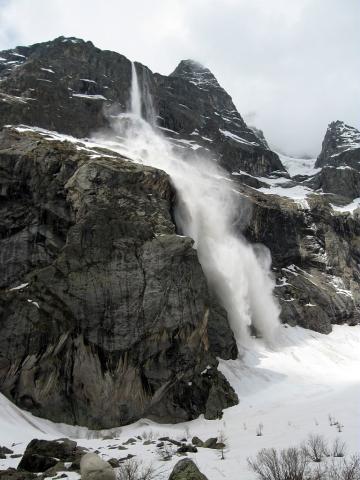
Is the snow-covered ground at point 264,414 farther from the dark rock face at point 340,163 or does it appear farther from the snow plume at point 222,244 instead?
the dark rock face at point 340,163

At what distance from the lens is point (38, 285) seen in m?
33.2

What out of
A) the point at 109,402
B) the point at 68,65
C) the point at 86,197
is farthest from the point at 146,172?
the point at 68,65

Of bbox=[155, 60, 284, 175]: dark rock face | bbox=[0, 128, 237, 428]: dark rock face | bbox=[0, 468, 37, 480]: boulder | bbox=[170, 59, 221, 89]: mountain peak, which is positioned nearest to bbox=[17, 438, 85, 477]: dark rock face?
bbox=[0, 468, 37, 480]: boulder

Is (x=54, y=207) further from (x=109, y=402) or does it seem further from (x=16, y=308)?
(x=109, y=402)

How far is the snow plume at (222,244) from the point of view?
5250 cm

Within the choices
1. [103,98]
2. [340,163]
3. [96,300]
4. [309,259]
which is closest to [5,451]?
[96,300]

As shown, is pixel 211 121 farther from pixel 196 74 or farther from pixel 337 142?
pixel 337 142

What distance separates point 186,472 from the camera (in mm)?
12297

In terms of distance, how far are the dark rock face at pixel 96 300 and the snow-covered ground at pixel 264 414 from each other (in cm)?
179

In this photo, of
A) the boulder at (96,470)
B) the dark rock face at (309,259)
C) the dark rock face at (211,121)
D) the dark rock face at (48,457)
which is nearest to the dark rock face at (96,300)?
the dark rock face at (48,457)

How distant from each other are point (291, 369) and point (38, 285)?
28.1 metres

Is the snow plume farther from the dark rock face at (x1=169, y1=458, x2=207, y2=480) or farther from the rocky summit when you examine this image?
the dark rock face at (x1=169, y1=458, x2=207, y2=480)

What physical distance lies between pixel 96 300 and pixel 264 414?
47.1 ft

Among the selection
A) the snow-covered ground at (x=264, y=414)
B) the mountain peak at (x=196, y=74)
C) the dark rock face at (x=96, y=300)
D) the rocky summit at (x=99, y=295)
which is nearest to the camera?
the snow-covered ground at (x=264, y=414)
